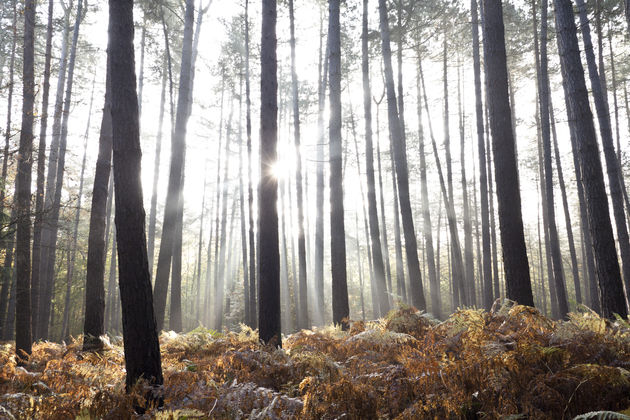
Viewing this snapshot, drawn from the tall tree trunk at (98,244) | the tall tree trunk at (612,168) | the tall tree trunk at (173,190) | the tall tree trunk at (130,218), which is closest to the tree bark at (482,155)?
the tall tree trunk at (612,168)

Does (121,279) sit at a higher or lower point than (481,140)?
lower

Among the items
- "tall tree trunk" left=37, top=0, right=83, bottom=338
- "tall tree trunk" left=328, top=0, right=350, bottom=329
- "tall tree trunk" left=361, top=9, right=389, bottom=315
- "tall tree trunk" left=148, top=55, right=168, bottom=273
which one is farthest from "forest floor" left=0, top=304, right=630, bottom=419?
Answer: "tall tree trunk" left=148, top=55, right=168, bottom=273

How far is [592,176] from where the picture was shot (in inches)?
243

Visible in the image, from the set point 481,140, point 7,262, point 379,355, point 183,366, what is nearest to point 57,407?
point 183,366

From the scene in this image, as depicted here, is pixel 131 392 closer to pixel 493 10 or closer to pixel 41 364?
pixel 41 364

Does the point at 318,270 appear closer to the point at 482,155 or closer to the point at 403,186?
the point at 403,186

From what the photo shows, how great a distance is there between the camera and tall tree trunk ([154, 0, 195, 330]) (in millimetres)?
9312

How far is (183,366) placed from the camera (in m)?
4.37

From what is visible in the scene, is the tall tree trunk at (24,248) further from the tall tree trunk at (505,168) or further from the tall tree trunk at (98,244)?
the tall tree trunk at (505,168)

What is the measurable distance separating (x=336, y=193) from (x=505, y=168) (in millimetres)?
4100

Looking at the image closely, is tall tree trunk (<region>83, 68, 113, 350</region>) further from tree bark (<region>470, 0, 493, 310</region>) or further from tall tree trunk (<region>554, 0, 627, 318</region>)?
tree bark (<region>470, 0, 493, 310</region>)

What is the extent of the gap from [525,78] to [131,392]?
809 inches

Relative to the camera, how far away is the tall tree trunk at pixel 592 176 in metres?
5.80

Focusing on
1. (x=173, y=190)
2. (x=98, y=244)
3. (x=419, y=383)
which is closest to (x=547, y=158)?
(x=419, y=383)
